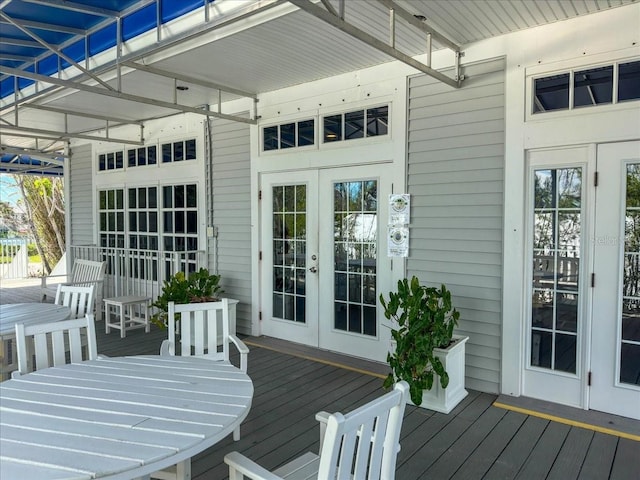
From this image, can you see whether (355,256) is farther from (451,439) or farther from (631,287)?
(631,287)

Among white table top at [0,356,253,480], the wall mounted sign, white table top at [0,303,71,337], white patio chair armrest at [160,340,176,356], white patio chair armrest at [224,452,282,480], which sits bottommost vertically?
white patio chair armrest at [224,452,282,480]

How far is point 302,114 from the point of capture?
4879 millimetres

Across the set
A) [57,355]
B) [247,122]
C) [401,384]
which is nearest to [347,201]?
[247,122]

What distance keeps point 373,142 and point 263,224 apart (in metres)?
1.74

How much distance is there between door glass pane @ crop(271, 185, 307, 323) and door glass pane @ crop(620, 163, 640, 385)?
2.95 m

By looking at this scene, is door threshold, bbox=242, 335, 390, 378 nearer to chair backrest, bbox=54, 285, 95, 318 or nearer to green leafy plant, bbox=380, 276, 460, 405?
green leafy plant, bbox=380, 276, 460, 405

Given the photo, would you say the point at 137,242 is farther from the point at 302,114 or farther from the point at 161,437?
the point at 161,437

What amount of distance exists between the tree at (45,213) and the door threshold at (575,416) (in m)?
13.0

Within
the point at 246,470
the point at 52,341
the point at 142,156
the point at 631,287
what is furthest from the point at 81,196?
the point at 631,287

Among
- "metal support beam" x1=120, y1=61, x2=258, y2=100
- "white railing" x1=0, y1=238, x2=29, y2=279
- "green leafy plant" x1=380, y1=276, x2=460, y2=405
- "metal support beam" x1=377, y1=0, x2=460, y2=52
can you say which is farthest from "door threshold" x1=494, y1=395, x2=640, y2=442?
"white railing" x1=0, y1=238, x2=29, y2=279

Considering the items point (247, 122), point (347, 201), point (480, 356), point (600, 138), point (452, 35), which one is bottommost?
point (480, 356)

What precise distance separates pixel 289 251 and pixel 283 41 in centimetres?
228

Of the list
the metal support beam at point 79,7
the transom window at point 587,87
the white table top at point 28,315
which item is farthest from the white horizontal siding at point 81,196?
the transom window at point 587,87

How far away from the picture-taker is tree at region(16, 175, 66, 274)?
12945 mm
